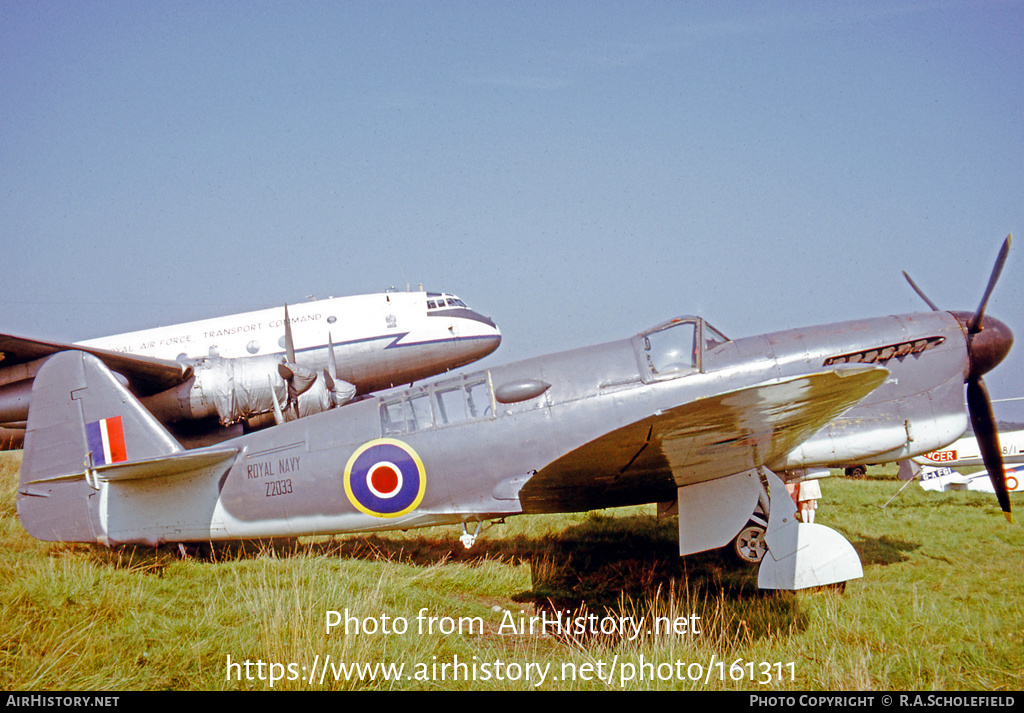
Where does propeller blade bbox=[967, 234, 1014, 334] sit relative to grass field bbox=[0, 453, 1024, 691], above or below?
above

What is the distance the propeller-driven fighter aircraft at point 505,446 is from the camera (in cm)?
Answer: 563

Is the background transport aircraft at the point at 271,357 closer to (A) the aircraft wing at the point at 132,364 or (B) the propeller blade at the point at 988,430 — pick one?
(A) the aircraft wing at the point at 132,364

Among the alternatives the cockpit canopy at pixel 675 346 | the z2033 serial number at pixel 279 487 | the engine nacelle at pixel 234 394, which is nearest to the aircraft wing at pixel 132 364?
the engine nacelle at pixel 234 394

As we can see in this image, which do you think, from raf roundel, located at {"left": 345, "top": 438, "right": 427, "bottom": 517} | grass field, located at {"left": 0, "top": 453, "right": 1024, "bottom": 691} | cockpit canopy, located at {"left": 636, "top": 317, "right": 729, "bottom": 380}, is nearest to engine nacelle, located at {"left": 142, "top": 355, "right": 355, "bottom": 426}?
grass field, located at {"left": 0, "top": 453, "right": 1024, "bottom": 691}

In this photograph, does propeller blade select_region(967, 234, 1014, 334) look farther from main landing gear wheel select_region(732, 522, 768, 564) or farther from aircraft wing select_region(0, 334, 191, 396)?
aircraft wing select_region(0, 334, 191, 396)

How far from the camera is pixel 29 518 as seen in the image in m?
6.38

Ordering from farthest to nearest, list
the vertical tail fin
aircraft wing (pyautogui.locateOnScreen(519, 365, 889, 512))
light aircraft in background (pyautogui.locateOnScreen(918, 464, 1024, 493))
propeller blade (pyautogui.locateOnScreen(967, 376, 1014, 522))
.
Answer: light aircraft in background (pyautogui.locateOnScreen(918, 464, 1024, 493))
propeller blade (pyautogui.locateOnScreen(967, 376, 1014, 522))
the vertical tail fin
aircraft wing (pyautogui.locateOnScreen(519, 365, 889, 512))

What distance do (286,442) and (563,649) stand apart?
335cm

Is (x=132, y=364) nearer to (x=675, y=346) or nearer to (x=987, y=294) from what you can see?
(x=675, y=346)

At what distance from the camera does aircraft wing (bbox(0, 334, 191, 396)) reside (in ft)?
29.7

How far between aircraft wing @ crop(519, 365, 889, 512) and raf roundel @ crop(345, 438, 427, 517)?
1050mm

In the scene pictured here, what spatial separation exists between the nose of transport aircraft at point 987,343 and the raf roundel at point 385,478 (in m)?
5.68
